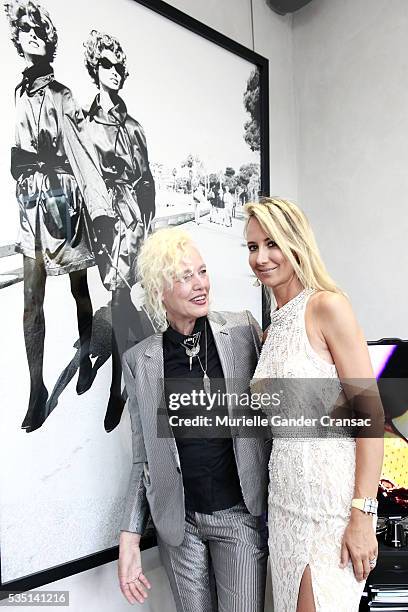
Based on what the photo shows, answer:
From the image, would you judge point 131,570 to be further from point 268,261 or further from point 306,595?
point 268,261

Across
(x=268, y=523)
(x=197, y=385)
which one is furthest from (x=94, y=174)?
(x=268, y=523)

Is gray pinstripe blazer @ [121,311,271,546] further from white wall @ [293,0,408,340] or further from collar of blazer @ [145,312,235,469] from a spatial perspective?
white wall @ [293,0,408,340]

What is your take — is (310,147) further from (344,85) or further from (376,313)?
(376,313)

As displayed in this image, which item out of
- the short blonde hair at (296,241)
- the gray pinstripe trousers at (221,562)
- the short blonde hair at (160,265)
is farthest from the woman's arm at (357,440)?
the short blonde hair at (160,265)

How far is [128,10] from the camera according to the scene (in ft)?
5.91

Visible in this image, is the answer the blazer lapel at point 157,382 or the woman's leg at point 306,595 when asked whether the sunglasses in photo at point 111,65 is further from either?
the woman's leg at point 306,595

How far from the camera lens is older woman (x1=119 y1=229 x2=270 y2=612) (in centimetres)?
155

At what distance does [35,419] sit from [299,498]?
68 centimetres

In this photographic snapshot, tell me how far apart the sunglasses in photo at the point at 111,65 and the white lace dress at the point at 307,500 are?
0.87m

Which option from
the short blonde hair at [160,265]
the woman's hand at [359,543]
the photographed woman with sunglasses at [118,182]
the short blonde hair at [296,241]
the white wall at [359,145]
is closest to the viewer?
the woman's hand at [359,543]

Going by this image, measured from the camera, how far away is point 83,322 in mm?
1653

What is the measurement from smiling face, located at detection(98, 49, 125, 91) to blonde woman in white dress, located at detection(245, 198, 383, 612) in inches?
23.2

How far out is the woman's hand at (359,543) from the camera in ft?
4.38

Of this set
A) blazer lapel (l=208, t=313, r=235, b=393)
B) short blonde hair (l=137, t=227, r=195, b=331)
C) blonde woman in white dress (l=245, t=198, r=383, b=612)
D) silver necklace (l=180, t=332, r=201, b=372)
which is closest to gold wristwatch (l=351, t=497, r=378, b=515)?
blonde woman in white dress (l=245, t=198, r=383, b=612)
